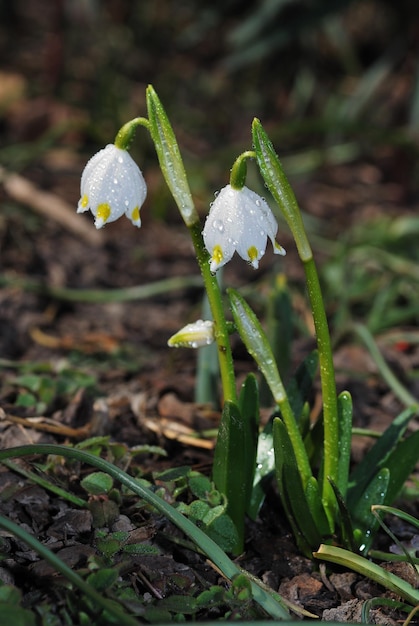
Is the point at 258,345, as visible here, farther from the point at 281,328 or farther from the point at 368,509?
the point at 281,328

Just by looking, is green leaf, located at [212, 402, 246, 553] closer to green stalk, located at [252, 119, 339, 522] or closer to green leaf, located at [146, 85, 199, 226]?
green stalk, located at [252, 119, 339, 522]

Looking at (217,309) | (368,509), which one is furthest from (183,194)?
(368,509)

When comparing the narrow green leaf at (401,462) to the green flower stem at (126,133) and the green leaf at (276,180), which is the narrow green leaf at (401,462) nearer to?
the green leaf at (276,180)

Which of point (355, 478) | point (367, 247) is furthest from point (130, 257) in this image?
point (355, 478)

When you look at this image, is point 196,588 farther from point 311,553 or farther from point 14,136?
point 14,136

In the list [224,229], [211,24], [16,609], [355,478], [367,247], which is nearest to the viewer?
[16,609]

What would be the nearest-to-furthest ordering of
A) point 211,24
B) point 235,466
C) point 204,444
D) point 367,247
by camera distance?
point 235,466 → point 204,444 → point 367,247 → point 211,24

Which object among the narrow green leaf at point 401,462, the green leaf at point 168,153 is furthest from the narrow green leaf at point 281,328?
the green leaf at point 168,153
